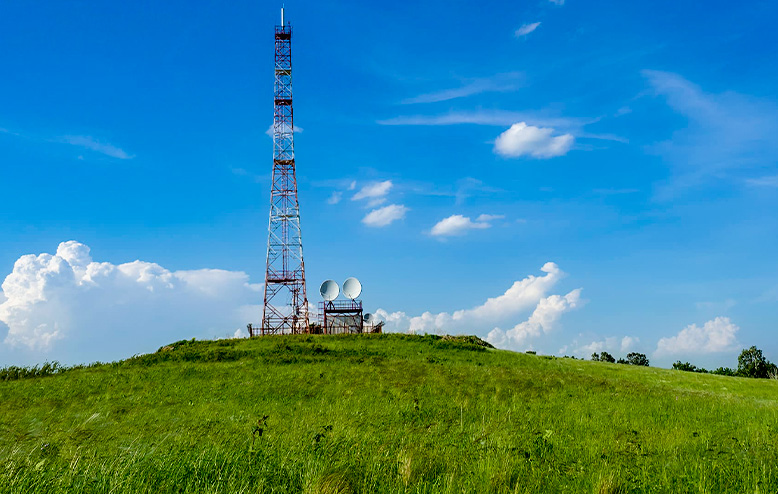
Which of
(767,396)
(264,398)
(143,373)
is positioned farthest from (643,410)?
(143,373)

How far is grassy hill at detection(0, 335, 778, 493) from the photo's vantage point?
649 centimetres

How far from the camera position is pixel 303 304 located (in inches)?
2076

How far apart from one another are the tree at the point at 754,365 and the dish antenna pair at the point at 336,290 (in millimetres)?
37149

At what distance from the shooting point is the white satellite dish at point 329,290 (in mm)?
55031

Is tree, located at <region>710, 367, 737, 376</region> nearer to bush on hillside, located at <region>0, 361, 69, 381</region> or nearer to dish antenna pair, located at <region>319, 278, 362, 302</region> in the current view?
dish antenna pair, located at <region>319, 278, 362, 302</region>

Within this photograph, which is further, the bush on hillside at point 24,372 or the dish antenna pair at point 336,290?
the dish antenna pair at point 336,290

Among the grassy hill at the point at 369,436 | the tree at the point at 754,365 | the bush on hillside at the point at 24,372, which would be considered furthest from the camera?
the tree at the point at 754,365

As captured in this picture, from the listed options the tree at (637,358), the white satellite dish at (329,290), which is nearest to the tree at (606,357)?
the tree at (637,358)

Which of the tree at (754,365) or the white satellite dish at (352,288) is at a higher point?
the white satellite dish at (352,288)

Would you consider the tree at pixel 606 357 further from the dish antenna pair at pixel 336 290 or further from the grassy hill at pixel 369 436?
the grassy hill at pixel 369 436

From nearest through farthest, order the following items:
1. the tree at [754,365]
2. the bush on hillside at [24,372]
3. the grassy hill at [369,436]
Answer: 1. the grassy hill at [369,436]
2. the bush on hillside at [24,372]
3. the tree at [754,365]

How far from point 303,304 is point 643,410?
133 feet

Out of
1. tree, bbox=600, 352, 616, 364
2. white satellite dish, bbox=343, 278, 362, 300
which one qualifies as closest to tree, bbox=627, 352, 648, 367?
tree, bbox=600, 352, 616, 364

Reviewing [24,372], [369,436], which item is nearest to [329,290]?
[24,372]
